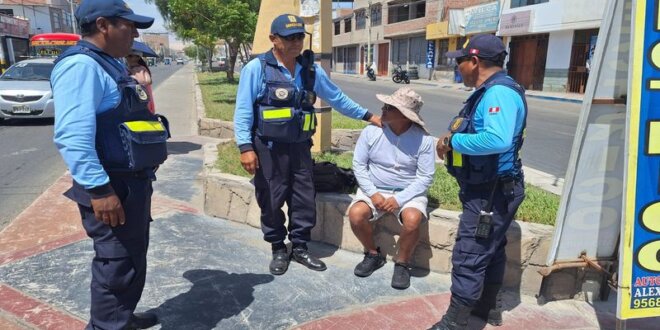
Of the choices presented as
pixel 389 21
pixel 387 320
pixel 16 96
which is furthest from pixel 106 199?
pixel 389 21

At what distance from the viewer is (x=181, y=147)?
8117 millimetres

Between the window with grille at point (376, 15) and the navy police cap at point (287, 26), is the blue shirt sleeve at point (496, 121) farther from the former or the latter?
the window with grille at point (376, 15)

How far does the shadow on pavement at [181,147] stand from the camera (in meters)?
7.71

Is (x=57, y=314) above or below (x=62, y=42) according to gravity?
below

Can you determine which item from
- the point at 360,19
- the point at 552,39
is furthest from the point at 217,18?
the point at 360,19

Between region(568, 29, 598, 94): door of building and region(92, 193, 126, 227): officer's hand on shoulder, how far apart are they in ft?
69.7

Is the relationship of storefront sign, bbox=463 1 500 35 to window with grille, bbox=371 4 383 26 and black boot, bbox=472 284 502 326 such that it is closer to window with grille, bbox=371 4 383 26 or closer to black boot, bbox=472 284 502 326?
window with grille, bbox=371 4 383 26

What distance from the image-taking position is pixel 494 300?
2.82m

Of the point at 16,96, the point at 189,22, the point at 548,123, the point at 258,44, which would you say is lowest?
the point at 548,123

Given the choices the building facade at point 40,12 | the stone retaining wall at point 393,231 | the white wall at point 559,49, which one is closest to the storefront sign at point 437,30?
the white wall at point 559,49

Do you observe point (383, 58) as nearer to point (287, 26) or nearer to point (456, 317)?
point (287, 26)

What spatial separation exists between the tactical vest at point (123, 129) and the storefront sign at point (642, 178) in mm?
2276

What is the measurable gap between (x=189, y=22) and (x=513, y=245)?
1629 centimetres

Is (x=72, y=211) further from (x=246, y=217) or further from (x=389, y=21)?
(x=389, y=21)
